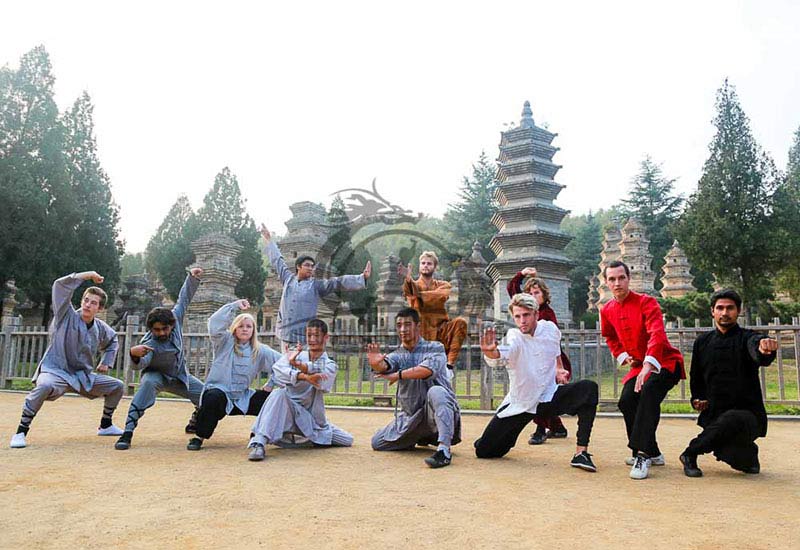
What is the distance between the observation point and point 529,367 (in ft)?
15.7

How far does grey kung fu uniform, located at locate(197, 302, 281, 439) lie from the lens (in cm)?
530

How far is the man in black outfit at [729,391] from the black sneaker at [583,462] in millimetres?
666

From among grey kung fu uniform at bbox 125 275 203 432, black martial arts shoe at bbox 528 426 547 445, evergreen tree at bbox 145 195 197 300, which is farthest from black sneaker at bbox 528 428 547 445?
evergreen tree at bbox 145 195 197 300

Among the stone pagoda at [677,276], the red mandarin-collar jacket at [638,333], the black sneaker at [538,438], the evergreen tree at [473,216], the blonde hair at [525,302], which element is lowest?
the black sneaker at [538,438]

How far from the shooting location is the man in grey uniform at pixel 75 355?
5.55 metres

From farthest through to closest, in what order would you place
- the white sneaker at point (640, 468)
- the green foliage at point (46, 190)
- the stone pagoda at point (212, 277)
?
the green foliage at point (46, 190), the stone pagoda at point (212, 277), the white sneaker at point (640, 468)

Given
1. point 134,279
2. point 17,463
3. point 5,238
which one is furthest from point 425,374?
point 134,279

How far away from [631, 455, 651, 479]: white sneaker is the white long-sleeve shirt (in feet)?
2.72

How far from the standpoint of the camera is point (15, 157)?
779 inches

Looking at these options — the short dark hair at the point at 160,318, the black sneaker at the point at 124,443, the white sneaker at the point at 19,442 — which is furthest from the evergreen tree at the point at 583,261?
the white sneaker at the point at 19,442

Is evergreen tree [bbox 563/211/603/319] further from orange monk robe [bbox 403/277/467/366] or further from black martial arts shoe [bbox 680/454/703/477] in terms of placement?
black martial arts shoe [bbox 680/454/703/477]

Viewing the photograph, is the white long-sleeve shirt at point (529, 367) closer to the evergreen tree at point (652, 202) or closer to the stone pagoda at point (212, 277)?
the stone pagoda at point (212, 277)

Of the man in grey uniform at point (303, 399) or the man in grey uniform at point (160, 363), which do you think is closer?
the man in grey uniform at point (303, 399)

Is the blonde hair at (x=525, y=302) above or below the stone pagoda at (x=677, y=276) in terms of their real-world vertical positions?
below
